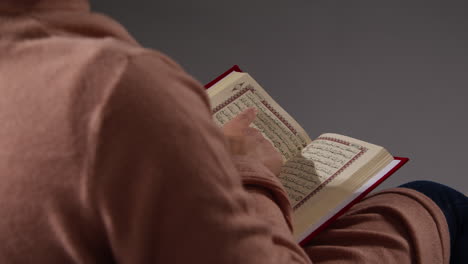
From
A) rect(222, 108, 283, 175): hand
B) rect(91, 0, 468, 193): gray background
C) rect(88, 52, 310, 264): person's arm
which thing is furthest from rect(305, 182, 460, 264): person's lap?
rect(91, 0, 468, 193): gray background

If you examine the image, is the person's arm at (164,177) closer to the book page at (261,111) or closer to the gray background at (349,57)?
the book page at (261,111)

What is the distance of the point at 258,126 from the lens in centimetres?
86

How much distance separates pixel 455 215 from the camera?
2.64 feet

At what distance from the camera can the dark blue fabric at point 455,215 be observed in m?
0.79

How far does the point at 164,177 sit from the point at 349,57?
124cm

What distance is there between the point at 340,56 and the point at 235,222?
1211mm

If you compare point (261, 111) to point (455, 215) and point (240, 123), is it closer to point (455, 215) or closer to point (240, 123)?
point (240, 123)

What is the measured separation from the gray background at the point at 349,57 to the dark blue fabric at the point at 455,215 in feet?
2.19

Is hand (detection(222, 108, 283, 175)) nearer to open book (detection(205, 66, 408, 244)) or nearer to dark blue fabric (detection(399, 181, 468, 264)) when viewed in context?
open book (detection(205, 66, 408, 244))

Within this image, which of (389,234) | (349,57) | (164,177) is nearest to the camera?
(164,177)

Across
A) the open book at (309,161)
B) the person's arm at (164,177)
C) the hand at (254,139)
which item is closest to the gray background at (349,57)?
the open book at (309,161)

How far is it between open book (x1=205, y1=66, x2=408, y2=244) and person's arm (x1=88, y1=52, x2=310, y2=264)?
1.15 ft

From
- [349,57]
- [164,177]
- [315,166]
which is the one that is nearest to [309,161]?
[315,166]

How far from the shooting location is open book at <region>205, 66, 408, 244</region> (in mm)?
768
